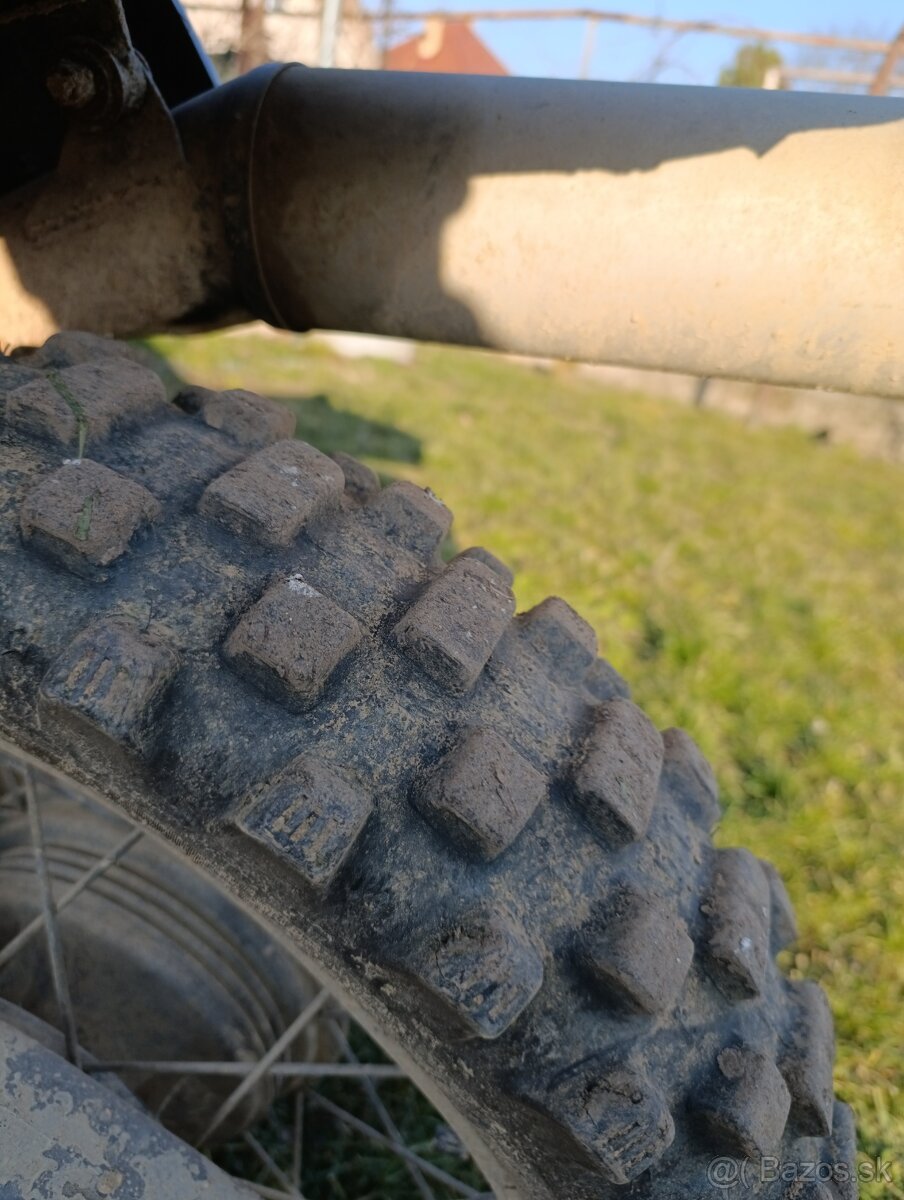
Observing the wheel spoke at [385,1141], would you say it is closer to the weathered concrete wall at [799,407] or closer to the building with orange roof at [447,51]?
the weathered concrete wall at [799,407]

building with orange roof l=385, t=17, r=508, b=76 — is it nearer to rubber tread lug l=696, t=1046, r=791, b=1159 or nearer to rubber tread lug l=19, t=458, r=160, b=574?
rubber tread lug l=19, t=458, r=160, b=574

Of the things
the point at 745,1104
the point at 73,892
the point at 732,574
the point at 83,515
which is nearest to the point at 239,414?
the point at 83,515

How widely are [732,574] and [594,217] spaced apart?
262 centimetres

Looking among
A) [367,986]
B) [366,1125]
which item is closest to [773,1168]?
[367,986]

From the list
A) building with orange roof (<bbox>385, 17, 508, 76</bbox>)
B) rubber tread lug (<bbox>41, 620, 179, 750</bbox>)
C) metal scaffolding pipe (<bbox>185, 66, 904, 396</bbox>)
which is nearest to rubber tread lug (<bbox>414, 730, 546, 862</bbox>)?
rubber tread lug (<bbox>41, 620, 179, 750</bbox>)

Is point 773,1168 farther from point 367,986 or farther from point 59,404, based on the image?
point 59,404

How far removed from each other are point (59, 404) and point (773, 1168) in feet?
3.33

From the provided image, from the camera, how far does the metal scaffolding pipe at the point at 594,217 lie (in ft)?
3.50

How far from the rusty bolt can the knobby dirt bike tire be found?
326 mm

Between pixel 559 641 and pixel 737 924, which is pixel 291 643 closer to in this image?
pixel 559 641

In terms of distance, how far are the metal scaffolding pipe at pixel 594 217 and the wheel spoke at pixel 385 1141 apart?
1.12m

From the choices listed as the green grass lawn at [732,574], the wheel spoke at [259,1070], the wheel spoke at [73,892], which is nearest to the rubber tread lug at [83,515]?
the wheel spoke at [73,892]

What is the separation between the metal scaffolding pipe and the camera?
1.07 m

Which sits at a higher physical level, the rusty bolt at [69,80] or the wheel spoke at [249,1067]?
the rusty bolt at [69,80]
